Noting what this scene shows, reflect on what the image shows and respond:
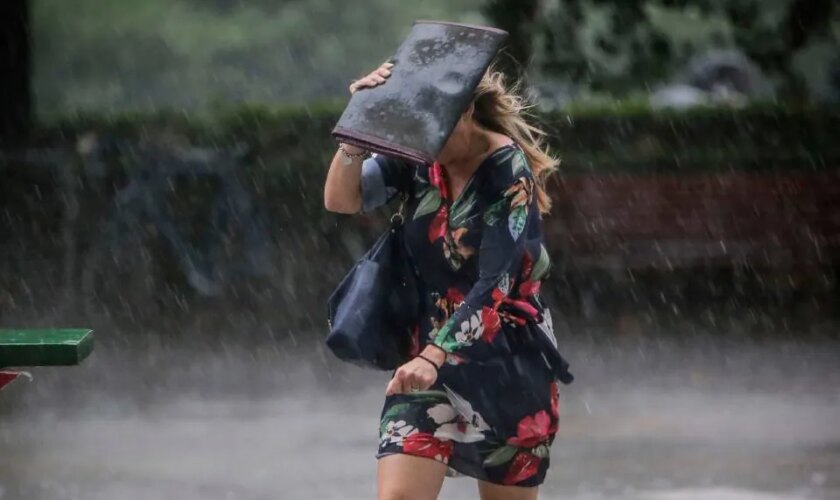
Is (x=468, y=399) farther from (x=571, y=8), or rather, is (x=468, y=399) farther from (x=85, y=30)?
(x=85, y=30)

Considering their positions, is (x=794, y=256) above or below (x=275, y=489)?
below

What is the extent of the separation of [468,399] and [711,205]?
29.0ft

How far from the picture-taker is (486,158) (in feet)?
13.6

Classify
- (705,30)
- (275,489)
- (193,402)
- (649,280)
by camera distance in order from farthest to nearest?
(705,30) → (649,280) → (193,402) → (275,489)

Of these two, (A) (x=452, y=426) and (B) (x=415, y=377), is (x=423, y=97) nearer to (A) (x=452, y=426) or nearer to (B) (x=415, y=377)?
(B) (x=415, y=377)

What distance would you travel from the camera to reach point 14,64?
13.7 meters

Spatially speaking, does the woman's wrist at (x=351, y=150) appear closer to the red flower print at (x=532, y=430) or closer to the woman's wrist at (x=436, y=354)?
the woman's wrist at (x=436, y=354)

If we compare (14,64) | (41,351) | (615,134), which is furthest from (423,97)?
(14,64)

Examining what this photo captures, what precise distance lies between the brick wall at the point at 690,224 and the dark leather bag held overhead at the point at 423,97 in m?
8.63

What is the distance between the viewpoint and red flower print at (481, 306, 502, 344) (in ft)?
13.1

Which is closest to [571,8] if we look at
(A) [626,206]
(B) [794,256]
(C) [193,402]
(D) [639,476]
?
(A) [626,206]

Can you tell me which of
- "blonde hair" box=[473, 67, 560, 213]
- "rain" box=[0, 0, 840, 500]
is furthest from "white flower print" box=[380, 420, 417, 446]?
"rain" box=[0, 0, 840, 500]

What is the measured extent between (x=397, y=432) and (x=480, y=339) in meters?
0.38

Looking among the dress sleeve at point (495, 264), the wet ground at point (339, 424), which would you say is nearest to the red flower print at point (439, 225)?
the dress sleeve at point (495, 264)
